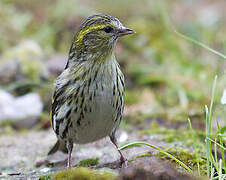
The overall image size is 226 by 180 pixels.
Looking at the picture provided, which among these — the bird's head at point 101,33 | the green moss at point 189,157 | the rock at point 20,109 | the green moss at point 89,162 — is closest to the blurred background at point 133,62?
the rock at point 20,109

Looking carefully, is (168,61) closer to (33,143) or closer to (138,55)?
(138,55)

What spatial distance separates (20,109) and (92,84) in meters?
2.78

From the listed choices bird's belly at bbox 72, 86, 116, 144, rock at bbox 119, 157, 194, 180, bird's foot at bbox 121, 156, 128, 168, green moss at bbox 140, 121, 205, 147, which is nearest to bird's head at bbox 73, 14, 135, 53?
bird's belly at bbox 72, 86, 116, 144

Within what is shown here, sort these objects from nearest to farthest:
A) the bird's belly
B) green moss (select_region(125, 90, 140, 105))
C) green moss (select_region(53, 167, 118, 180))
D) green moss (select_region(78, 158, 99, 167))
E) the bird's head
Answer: green moss (select_region(53, 167, 118, 180)) → the bird's belly → the bird's head → green moss (select_region(78, 158, 99, 167)) → green moss (select_region(125, 90, 140, 105))

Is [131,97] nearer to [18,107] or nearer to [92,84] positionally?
[18,107]

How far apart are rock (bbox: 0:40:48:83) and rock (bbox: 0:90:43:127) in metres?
0.48

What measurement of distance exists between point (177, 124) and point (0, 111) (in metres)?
2.51

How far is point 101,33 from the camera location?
4020 millimetres

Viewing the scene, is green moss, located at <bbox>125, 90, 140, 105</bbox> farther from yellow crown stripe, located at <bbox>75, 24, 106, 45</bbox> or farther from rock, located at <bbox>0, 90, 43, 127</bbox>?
yellow crown stripe, located at <bbox>75, 24, 106, 45</bbox>

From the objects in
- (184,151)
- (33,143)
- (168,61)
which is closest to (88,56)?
(184,151)

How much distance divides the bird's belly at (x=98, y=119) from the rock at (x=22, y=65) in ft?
9.89

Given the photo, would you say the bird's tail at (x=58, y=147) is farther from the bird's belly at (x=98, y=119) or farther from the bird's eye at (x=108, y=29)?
the bird's eye at (x=108, y=29)

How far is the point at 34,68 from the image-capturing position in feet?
23.1

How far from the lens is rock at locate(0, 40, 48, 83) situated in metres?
6.96
